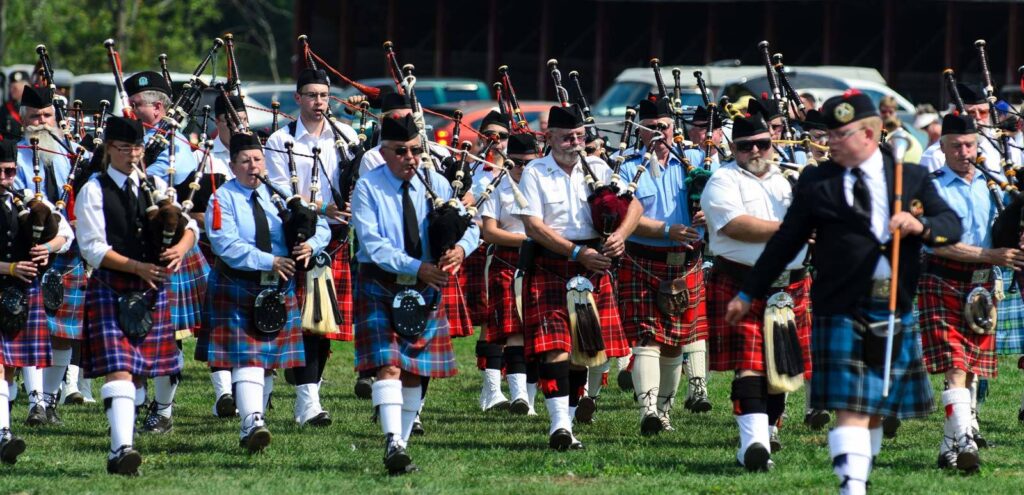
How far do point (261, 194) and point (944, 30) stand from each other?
69.1 feet

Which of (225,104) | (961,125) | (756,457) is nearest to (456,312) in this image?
(225,104)

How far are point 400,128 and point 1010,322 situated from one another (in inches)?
114

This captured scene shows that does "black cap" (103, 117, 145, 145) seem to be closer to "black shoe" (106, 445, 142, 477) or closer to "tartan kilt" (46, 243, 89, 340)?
"black shoe" (106, 445, 142, 477)

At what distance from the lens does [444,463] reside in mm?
6973

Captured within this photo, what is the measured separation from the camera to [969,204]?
7.07 metres

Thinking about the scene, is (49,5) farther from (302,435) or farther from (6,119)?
(302,435)

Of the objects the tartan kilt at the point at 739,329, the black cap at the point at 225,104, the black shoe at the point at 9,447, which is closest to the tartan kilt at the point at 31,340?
the black shoe at the point at 9,447

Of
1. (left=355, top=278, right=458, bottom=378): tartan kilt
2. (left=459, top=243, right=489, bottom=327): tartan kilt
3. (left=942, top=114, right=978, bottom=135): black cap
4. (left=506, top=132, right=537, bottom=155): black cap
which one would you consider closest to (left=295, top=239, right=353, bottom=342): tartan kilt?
(left=459, top=243, right=489, bottom=327): tartan kilt

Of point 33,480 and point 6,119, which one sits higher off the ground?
point 6,119

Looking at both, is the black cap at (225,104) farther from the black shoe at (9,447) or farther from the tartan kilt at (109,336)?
the black shoe at (9,447)

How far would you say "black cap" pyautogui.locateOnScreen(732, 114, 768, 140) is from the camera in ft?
22.8

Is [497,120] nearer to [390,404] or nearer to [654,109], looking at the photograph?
[654,109]

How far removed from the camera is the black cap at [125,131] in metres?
6.63

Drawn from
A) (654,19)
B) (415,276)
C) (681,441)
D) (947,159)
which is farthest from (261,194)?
(654,19)
